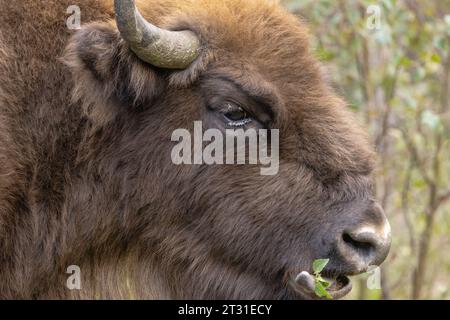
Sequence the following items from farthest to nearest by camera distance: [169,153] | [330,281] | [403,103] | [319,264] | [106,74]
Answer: [403,103] < [169,153] < [106,74] < [330,281] < [319,264]

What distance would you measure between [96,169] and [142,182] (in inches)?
12.0

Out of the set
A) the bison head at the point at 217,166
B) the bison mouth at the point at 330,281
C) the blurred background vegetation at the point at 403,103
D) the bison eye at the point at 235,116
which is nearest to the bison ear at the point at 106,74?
the bison head at the point at 217,166

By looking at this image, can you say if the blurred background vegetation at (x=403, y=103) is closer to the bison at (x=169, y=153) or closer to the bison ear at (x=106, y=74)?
the bison at (x=169, y=153)

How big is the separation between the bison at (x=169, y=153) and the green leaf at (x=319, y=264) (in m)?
0.13

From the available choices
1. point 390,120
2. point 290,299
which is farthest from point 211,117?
point 390,120

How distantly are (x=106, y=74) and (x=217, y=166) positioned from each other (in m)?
0.90

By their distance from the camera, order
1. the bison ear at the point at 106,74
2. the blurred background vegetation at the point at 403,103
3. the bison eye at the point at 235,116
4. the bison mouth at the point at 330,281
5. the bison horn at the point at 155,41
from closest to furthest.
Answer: the bison horn at the point at 155,41 < the bison mouth at the point at 330,281 < the bison ear at the point at 106,74 < the bison eye at the point at 235,116 < the blurred background vegetation at the point at 403,103

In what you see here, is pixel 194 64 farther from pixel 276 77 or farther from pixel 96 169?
pixel 96 169

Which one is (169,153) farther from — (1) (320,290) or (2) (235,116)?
(1) (320,290)

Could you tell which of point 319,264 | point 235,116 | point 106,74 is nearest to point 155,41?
point 106,74

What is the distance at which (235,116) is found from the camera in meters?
6.12

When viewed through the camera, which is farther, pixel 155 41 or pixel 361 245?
pixel 155 41

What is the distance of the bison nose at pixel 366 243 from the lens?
18.8 ft

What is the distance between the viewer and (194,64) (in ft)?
20.1
